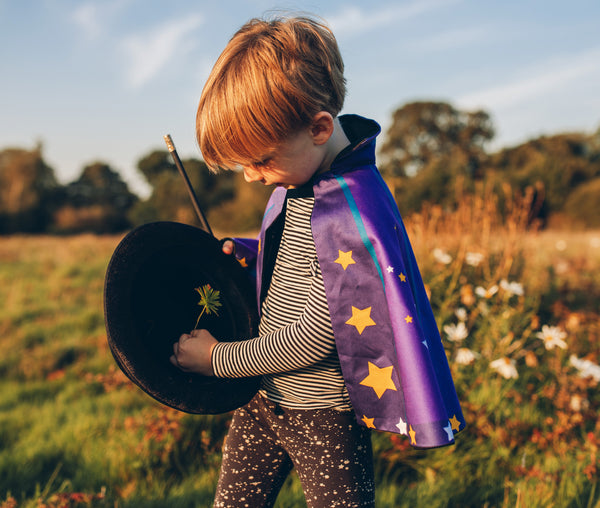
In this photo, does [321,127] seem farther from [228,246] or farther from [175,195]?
[175,195]

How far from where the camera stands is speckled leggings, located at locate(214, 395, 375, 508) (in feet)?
4.78

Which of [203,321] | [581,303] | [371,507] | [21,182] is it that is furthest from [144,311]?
[21,182]

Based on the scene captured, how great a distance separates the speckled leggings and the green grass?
743 millimetres

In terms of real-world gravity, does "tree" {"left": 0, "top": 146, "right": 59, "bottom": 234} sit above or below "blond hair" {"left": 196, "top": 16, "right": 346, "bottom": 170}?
above

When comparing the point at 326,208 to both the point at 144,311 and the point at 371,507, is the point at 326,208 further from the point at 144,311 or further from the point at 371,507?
the point at 371,507

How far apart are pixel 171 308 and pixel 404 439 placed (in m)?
1.79

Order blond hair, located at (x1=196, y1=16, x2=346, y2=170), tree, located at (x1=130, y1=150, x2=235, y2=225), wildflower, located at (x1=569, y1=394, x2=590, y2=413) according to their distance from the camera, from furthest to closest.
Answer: tree, located at (x1=130, y1=150, x2=235, y2=225) → wildflower, located at (x1=569, y1=394, x2=590, y2=413) → blond hair, located at (x1=196, y1=16, x2=346, y2=170)

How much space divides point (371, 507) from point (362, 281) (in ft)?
2.53

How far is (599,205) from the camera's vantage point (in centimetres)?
2516

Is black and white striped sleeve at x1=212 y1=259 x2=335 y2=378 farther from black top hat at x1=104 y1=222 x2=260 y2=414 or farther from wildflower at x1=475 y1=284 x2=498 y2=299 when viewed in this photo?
wildflower at x1=475 y1=284 x2=498 y2=299

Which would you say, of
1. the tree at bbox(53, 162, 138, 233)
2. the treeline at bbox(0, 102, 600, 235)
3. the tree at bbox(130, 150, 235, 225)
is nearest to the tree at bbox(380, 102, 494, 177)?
the treeline at bbox(0, 102, 600, 235)

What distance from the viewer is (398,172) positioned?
22094 mm

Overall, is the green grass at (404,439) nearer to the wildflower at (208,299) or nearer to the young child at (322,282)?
the young child at (322,282)

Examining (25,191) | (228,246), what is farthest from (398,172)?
(25,191)
